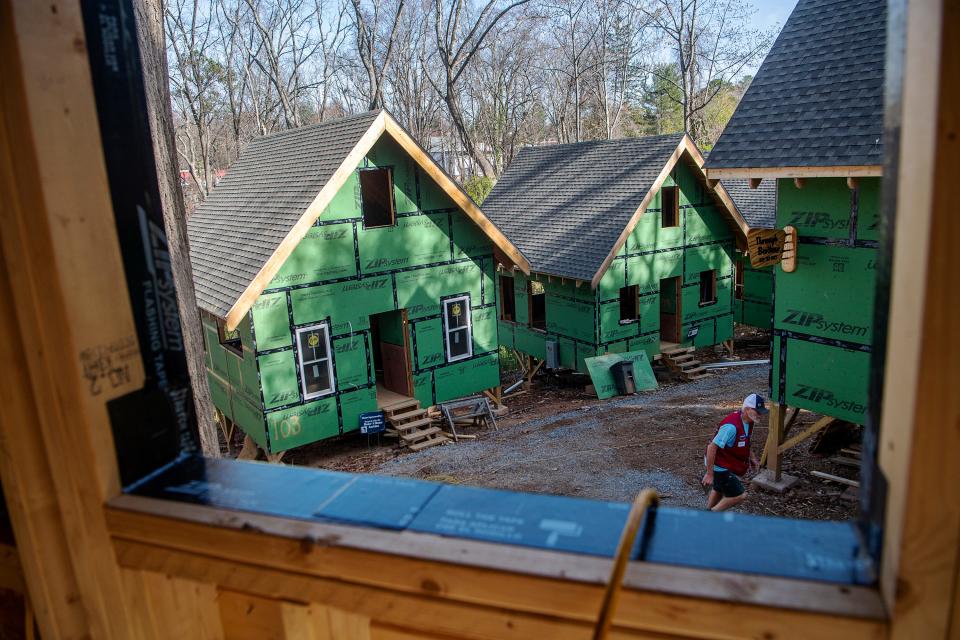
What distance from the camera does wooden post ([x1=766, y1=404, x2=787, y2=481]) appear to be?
35.3 ft

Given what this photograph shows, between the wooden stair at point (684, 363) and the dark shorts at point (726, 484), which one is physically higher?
the dark shorts at point (726, 484)

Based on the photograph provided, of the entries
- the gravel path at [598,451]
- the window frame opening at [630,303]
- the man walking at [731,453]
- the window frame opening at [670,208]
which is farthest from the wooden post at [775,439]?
the window frame opening at [670,208]

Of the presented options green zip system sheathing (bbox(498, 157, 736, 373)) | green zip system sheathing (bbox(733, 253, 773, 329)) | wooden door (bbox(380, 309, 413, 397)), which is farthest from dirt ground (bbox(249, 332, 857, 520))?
green zip system sheathing (bbox(733, 253, 773, 329))

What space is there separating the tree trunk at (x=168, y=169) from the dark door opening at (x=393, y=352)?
21.0 feet

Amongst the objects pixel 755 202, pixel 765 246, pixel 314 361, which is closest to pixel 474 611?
pixel 765 246

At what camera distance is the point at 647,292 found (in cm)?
1853

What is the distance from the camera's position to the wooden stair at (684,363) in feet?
60.6

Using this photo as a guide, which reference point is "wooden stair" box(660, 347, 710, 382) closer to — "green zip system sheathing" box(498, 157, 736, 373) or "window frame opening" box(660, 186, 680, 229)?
"green zip system sheathing" box(498, 157, 736, 373)

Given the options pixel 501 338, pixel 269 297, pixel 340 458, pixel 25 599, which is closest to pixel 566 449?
pixel 340 458

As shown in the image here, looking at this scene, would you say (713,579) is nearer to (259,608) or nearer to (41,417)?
(259,608)

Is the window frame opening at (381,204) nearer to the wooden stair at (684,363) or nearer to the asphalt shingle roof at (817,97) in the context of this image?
the asphalt shingle roof at (817,97)

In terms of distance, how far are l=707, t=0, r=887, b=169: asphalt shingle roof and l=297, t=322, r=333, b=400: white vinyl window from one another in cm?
762

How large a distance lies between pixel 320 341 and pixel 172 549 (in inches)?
462

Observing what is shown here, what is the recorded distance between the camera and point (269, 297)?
12.2 metres
